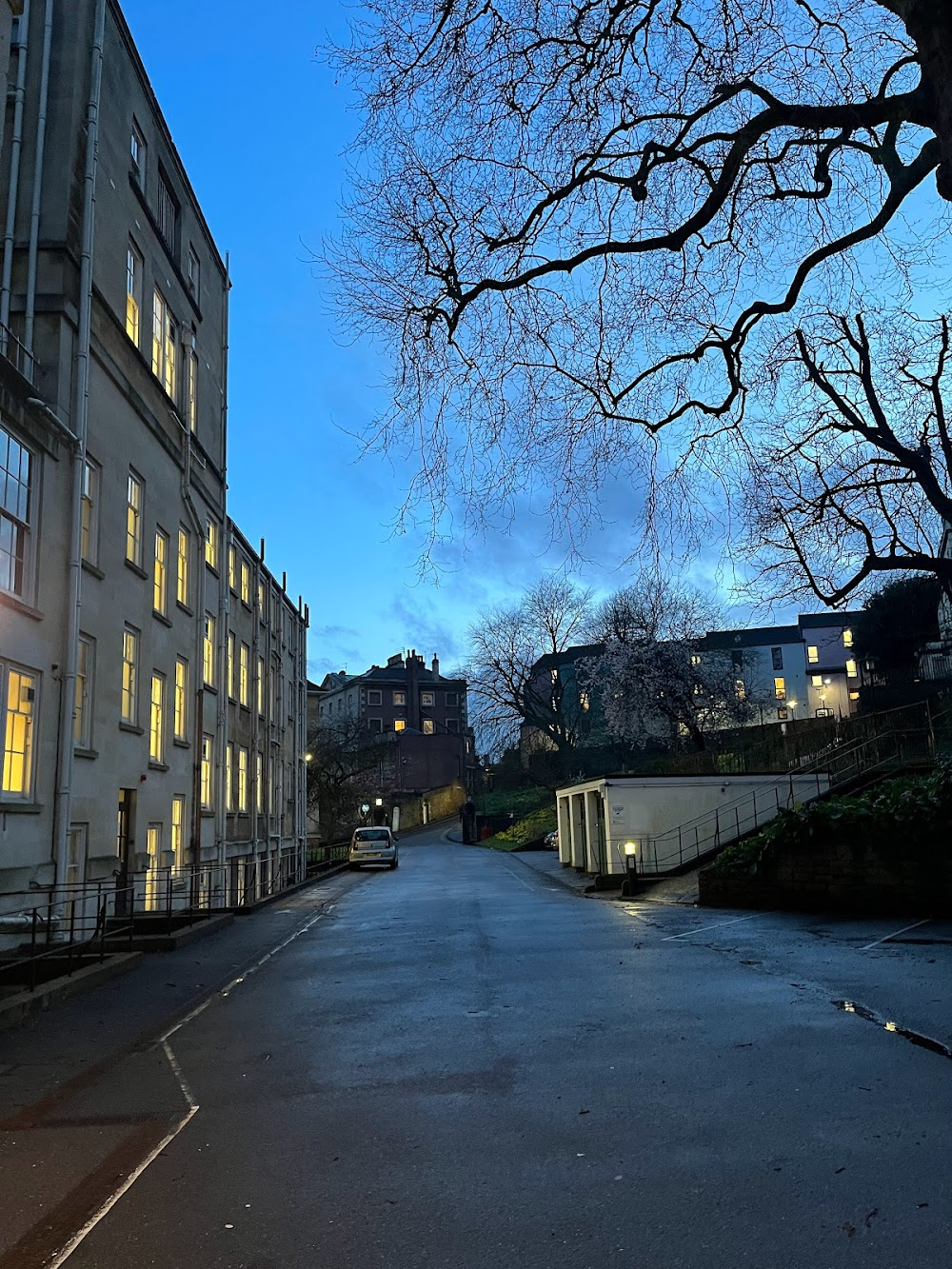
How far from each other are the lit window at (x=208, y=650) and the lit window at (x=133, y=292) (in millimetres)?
7892

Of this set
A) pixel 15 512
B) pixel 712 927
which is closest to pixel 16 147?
pixel 15 512

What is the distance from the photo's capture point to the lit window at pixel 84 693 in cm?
1652

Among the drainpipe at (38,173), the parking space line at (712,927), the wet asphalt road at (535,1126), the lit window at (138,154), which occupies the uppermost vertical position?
the lit window at (138,154)

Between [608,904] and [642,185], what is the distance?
16882mm

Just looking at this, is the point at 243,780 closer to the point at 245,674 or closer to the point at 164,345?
the point at 245,674

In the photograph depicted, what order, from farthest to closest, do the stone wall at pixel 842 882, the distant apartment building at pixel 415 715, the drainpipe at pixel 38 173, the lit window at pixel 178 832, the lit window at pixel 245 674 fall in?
the distant apartment building at pixel 415 715 → the lit window at pixel 245 674 → the lit window at pixel 178 832 → the drainpipe at pixel 38 173 → the stone wall at pixel 842 882

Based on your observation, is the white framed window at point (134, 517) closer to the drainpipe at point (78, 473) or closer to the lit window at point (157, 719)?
the lit window at point (157, 719)

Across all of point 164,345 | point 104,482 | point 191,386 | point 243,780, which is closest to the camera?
point 104,482

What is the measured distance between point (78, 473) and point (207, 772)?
11.8 meters

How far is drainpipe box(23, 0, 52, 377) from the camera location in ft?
52.1

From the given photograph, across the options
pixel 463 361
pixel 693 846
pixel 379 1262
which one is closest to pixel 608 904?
pixel 693 846

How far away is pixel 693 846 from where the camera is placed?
27438mm

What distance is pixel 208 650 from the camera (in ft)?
86.6

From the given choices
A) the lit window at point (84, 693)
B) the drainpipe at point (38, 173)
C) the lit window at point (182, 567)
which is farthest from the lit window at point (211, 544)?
the drainpipe at point (38, 173)
